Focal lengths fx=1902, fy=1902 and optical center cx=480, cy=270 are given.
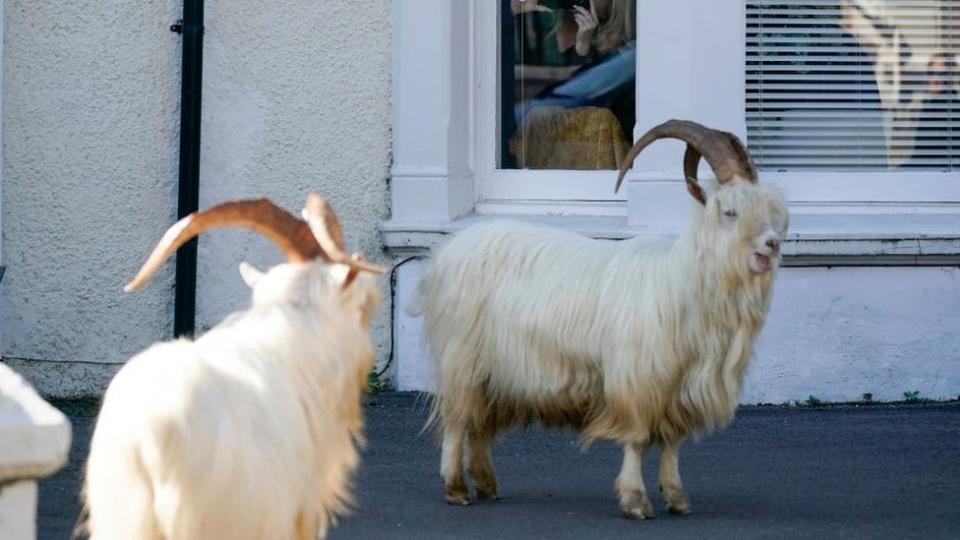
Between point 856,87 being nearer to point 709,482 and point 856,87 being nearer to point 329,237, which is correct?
point 709,482

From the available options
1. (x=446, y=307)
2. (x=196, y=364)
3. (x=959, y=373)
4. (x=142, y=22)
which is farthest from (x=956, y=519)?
(x=142, y=22)

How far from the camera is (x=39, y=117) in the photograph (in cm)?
1073

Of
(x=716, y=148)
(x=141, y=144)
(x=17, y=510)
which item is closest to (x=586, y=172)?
(x=141, y=144)

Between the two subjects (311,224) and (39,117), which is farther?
(39,117)

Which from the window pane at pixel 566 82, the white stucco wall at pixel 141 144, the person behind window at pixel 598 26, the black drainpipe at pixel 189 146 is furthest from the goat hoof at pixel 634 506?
the person behind window at pixel 598 26

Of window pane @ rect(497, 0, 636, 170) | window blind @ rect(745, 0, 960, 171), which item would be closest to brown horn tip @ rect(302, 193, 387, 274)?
window pane @ rect(497, 0, 636, 170)

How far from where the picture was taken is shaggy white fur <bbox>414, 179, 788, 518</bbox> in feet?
25.2

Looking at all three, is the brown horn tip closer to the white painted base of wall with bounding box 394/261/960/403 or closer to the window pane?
the white painted base of wall with bounding box 394/261/960/403

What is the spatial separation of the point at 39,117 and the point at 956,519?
567 centimetres

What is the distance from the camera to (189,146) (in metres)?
10.5

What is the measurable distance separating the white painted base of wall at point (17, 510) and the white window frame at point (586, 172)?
6.02m

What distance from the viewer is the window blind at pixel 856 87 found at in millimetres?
11141

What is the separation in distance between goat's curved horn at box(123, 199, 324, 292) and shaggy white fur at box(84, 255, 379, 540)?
2.3 inches

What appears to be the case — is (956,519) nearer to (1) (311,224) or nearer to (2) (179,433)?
(1) (311,224)
